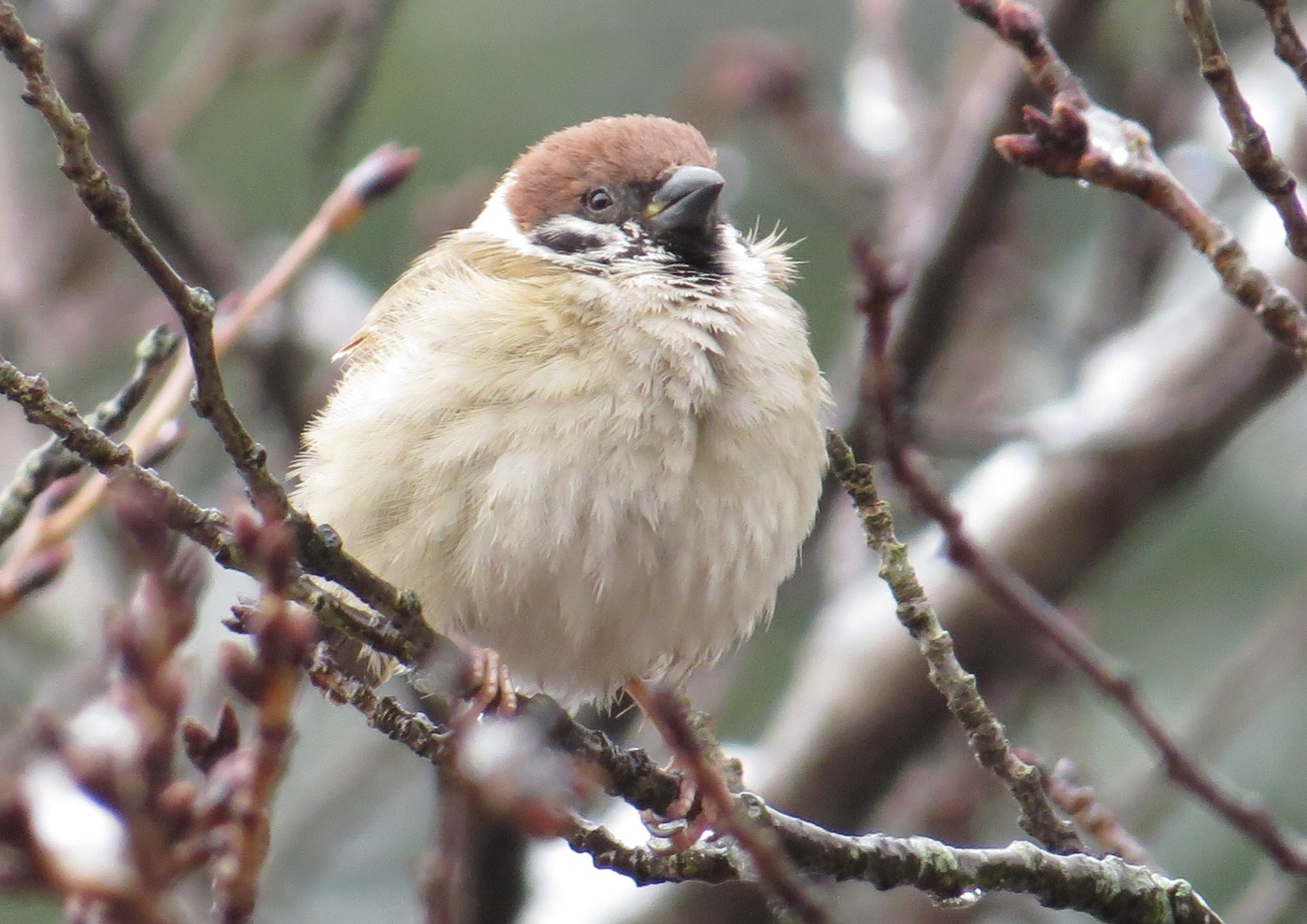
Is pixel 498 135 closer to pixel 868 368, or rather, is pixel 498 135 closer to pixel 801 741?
pixel 801 741

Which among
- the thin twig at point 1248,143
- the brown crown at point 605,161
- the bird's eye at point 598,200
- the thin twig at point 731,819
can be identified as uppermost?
the brown crown at point 605,161

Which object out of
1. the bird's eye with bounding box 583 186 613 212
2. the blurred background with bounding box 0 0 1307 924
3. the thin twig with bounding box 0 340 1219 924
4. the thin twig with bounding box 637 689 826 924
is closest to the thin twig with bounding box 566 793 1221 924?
the thin twig with bounding box 0 340 1219 924

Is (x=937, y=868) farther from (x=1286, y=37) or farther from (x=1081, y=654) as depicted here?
(x=1286, y=37)

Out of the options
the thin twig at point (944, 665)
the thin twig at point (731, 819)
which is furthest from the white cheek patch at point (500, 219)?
the thin twig at point (731, 819)

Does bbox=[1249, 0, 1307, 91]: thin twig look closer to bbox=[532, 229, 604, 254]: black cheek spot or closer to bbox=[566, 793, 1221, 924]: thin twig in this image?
bbox=[566, 793, 1221, 924]: thin twig

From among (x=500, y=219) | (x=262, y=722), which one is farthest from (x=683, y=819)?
(x=500, y=219)

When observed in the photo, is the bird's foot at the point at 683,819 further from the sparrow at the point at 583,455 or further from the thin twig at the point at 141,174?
the thin twig at the point at 141,174
